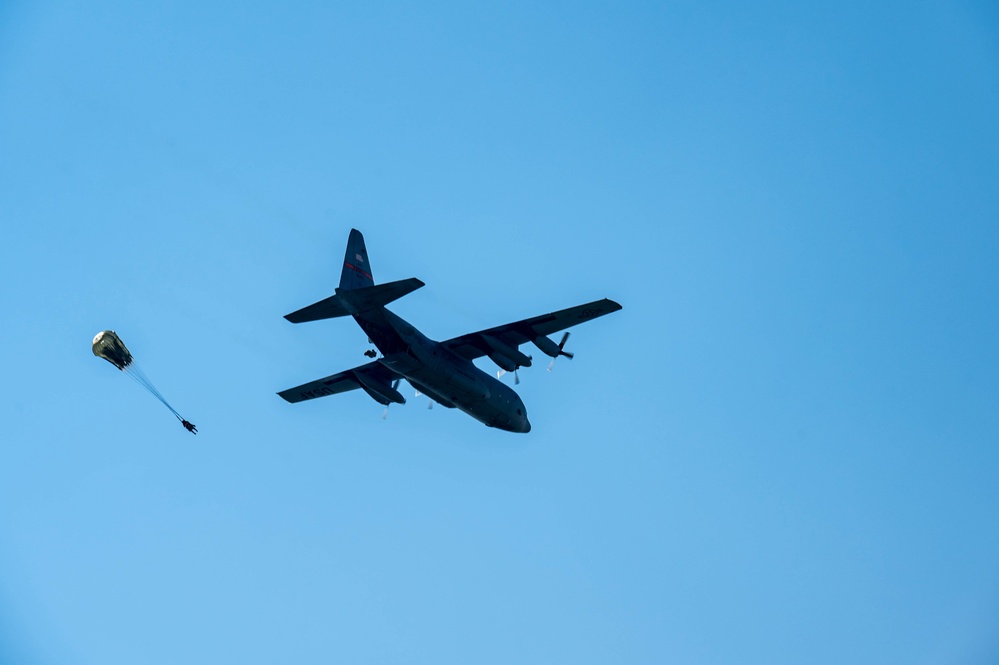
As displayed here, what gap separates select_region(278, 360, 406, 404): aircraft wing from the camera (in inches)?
1489

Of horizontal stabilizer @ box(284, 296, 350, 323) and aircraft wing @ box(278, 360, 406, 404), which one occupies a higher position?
aircraft wing @ box(278, 360, 406, 404)

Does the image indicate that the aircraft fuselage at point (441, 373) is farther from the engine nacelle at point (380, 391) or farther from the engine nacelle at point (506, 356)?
the engine nacelle at point (380, 391)

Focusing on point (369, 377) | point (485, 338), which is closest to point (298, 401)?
point (369, 377)

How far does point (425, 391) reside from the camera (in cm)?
3478

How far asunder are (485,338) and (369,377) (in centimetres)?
671

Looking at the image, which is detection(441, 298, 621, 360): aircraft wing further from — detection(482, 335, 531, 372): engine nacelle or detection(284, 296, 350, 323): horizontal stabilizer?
detection(284, 296, 350, 323): horizontal stabilizer

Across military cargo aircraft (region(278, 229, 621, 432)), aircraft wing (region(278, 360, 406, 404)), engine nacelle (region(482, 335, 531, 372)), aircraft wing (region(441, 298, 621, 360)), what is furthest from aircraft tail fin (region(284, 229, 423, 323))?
engine nacelle (region(482, 335, 531, 372))

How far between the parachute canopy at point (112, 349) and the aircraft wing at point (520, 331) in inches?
447

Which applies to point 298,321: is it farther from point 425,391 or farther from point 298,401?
point 298,401

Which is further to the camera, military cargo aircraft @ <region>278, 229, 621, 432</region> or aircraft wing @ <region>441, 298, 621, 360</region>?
aircraft wing @ <region>441, 298, 621, 360</region>

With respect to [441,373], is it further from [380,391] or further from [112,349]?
[112,349]

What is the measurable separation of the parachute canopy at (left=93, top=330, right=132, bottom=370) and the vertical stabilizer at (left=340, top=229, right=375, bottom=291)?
8243 mm

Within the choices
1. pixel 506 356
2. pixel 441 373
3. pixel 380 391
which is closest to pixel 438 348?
pixel 441 373

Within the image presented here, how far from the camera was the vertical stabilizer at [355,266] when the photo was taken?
112 ft
